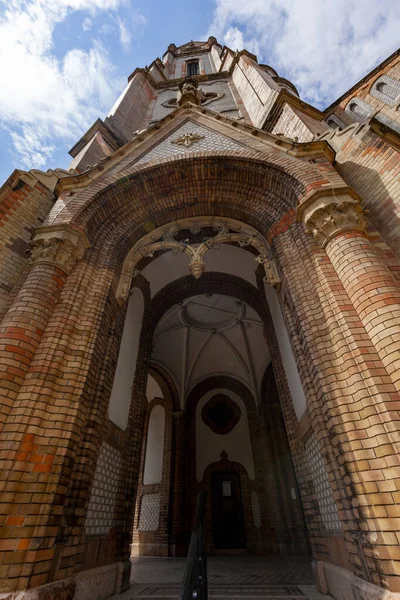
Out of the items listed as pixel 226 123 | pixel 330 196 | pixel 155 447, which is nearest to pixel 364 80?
pixel 226 123

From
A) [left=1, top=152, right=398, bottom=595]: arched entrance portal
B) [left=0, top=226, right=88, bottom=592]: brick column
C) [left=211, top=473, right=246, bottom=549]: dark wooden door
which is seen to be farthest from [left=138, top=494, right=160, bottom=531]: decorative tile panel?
[left=0, top=226, right=88, bottom=592]: brick column

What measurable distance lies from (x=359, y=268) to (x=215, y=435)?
11505 mm

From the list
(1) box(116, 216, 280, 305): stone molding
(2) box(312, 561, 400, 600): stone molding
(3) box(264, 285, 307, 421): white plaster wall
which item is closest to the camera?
(2) box(312, 561, 400, 600): stone molding

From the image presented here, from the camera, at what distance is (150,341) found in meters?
7.50

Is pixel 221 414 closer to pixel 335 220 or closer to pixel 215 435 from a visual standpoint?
pixel 215 435

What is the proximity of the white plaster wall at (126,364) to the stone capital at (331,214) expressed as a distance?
404 cm

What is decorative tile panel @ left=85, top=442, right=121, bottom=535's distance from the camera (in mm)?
3879

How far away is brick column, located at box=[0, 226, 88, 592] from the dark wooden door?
11.0 m

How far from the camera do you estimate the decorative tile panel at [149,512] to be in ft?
35.6

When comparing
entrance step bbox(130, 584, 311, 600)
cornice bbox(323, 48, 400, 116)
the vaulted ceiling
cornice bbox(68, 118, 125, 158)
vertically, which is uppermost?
cornice bbox(323, 48, 400, 116)

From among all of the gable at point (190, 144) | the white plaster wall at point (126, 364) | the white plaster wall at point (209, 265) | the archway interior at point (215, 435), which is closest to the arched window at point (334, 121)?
the gable at point (190, 144)

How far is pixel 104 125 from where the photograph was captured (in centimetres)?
1055

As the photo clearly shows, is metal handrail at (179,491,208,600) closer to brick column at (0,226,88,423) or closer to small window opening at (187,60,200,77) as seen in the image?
brick column at (0,226,88,423)

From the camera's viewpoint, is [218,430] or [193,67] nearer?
[218,430]
